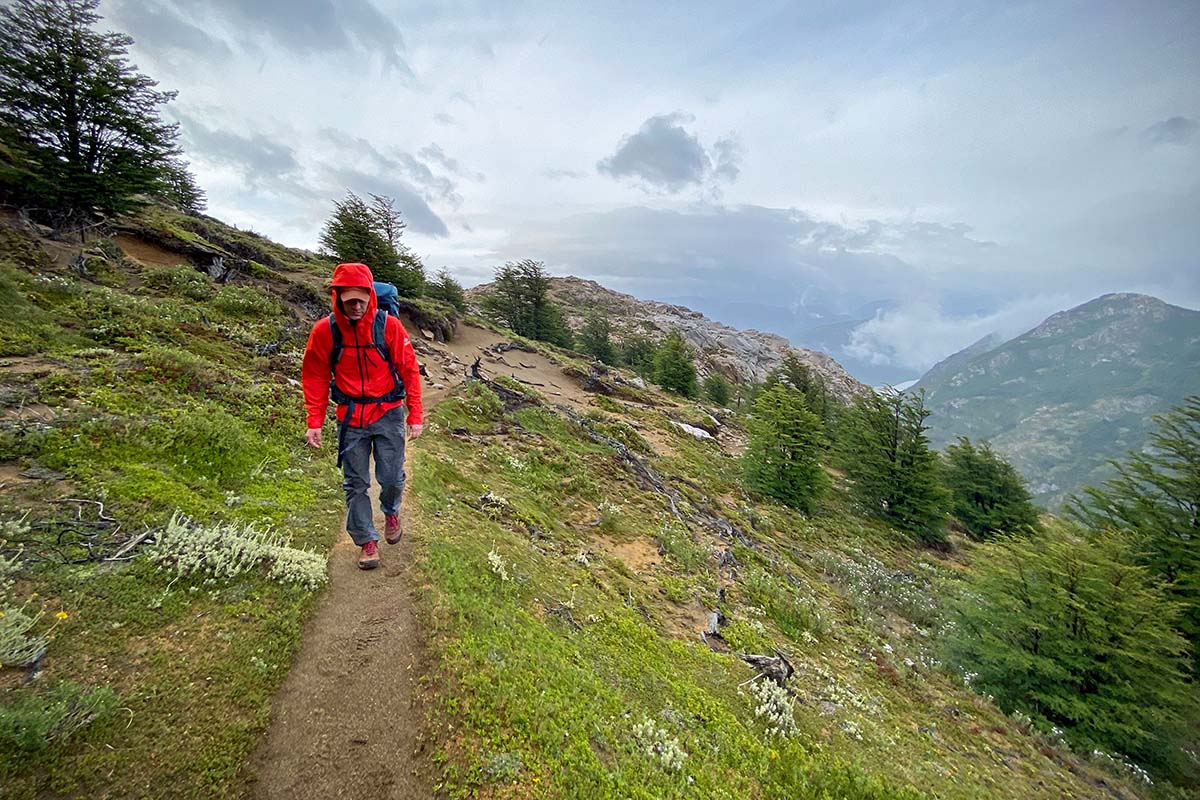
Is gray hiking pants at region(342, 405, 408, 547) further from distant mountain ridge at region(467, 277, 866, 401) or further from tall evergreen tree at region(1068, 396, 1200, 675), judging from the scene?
distant mountain ridge at region(467, 277, 866, 401)

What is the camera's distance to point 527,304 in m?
53.5

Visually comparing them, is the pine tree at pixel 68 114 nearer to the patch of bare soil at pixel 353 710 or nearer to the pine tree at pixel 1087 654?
the patch of bare soil at pixel 353 710

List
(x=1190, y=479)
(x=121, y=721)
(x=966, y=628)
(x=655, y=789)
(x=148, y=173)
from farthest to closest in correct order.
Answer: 1. (x=148, y=173)
2. (x=1190, y=479)
3. (x=966, y=628)
4. (x=655, y=789)
5. (x=121, y=721)

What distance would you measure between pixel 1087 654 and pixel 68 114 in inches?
1448

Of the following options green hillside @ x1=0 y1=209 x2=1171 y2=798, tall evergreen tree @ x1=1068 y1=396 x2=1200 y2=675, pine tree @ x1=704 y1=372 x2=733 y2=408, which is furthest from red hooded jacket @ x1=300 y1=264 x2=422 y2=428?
pine tree @ x1=704 y1=372 x2=733 y2=408

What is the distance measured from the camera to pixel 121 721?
308cm

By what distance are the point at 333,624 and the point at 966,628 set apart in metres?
15.7

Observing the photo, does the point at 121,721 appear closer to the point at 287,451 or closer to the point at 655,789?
the point at 655,789

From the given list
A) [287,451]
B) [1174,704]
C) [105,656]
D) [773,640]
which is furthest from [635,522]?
[1174,704]

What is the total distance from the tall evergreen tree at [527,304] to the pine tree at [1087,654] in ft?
154

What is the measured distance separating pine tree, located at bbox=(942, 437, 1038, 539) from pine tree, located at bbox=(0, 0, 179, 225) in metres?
48.1

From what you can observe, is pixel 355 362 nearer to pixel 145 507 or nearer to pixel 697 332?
pixel 145 507

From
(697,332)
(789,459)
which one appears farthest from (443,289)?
(697,332)

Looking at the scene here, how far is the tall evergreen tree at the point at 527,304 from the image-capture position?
170ft
